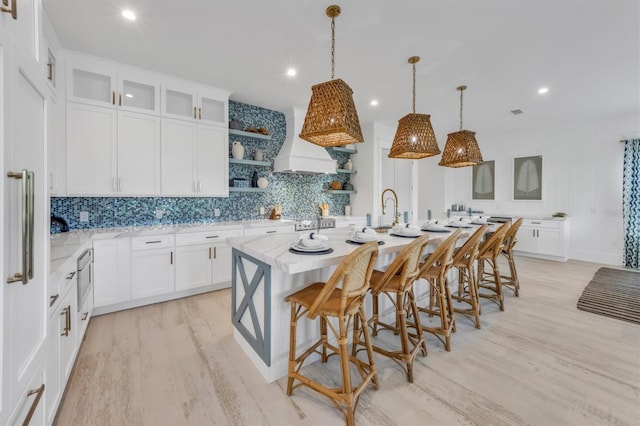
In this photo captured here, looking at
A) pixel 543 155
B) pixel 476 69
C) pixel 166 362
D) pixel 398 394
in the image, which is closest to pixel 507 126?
pixel 543 155

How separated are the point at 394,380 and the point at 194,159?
3.47m

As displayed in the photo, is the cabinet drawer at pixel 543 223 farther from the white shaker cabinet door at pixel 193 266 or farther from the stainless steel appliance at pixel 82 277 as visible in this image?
the stainless steel appliance at pixel 82 277

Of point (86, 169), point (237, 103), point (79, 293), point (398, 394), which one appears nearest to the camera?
point (398, 394)

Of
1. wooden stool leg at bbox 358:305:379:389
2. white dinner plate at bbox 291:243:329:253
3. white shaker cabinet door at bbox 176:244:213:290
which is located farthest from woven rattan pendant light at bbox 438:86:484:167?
white shaker cabinet door at bbox 176:244:213:290

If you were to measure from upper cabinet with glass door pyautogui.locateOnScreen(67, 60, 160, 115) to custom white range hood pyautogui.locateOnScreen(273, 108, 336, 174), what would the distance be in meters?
1.88

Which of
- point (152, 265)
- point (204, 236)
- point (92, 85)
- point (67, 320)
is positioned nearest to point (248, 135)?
point (204, 236)

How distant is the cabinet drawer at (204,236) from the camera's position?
11.3 ft

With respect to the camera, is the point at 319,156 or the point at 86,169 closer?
the point at 86,169

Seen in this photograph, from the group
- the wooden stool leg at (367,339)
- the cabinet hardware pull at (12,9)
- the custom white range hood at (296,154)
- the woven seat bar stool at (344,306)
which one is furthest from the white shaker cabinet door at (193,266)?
the cabinet hardware pull at (12,9)

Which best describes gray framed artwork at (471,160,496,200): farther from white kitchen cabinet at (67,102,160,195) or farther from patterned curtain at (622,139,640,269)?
white kitchen cabinet at (67,102,160,195)

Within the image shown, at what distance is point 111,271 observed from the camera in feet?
9.93

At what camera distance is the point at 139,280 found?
3201 millimetres

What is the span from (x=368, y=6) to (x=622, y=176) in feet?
19.6

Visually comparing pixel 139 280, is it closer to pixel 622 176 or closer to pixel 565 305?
pixel 565 305
